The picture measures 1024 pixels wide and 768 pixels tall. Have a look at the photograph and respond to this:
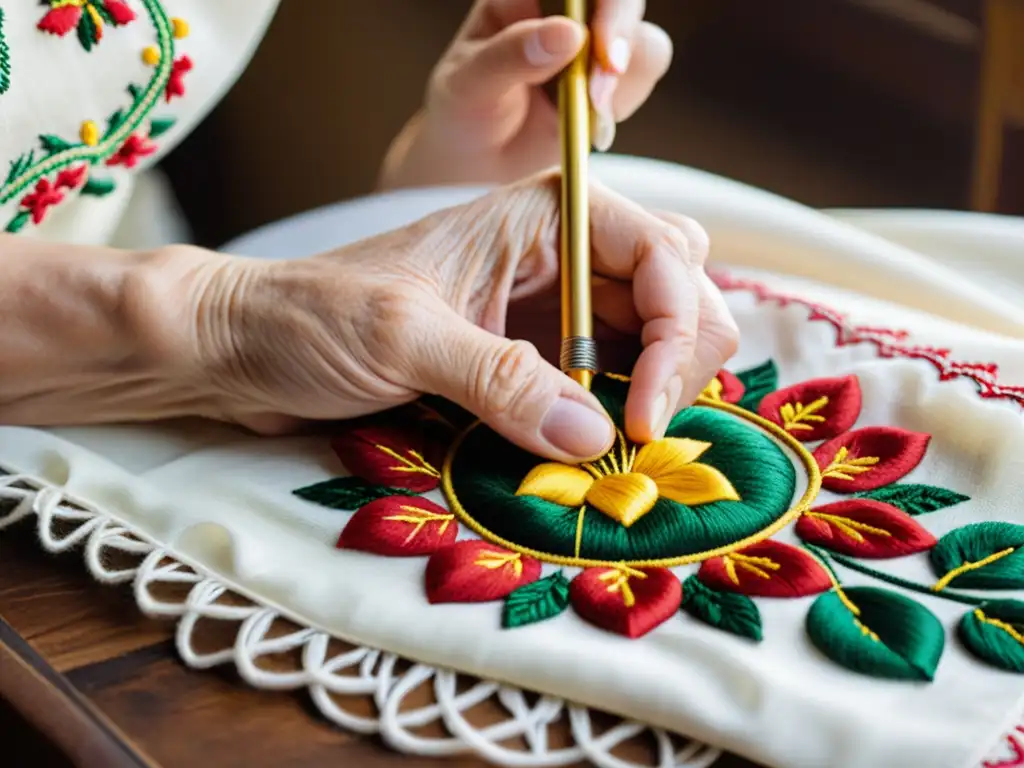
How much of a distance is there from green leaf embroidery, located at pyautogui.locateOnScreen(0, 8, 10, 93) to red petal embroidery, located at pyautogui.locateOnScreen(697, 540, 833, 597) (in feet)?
1.42

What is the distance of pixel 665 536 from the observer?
433mm

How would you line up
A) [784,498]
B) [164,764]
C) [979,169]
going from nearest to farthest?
[164,764]
[784,498]
[979,169]

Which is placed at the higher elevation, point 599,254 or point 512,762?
point 599,254

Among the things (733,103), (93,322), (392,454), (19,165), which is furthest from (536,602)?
(733,103)

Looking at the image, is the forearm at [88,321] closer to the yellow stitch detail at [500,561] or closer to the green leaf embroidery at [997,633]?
the yellow stitch detail at [500,561]

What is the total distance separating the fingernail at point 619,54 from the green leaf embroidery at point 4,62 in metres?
0.34

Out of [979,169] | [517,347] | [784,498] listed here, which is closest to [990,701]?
[784,498]

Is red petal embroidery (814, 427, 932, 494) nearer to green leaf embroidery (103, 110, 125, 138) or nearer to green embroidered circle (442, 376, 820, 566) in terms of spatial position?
green embroidered circle (442, 376, 820, 566)

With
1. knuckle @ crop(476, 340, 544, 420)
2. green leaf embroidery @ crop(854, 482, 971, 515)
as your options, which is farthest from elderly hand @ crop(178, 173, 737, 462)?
green leaf embroidery @ crop(854, 482, 971, 515)

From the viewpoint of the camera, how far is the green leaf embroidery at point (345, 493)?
1.56ft

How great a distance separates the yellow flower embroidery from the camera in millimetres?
452

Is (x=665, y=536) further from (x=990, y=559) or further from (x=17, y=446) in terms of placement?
(x=17, y=446)

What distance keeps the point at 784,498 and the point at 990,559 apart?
3.5 inches

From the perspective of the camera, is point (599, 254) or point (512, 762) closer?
point (512, 762)
